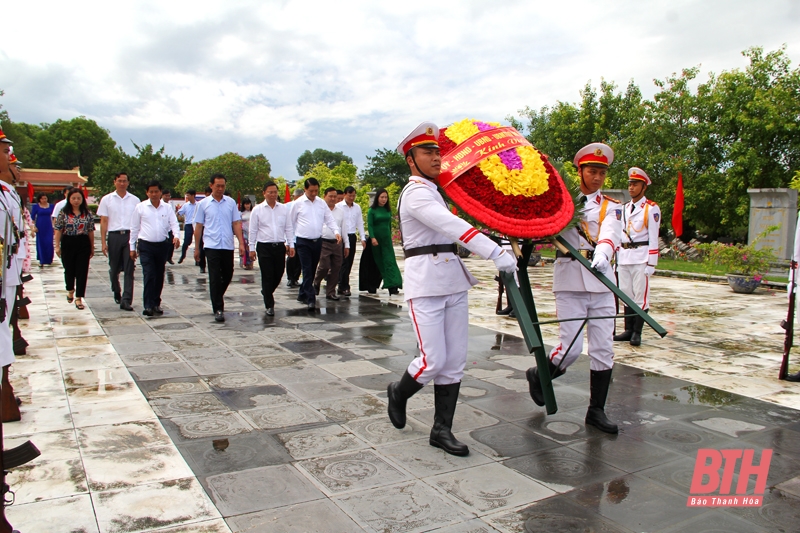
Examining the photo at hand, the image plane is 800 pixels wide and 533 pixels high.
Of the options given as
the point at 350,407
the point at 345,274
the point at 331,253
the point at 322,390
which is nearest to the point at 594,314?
the point at 350,407

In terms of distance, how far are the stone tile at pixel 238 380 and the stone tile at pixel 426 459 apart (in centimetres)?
171

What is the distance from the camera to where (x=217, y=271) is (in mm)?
7945

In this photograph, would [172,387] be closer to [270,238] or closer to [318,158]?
[270,238]

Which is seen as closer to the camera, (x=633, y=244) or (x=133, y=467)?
(x=133, y=467)

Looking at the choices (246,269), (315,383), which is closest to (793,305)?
(315,383)

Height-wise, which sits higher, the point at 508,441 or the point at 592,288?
the point at 592,288

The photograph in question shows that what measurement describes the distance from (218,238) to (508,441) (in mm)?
5228

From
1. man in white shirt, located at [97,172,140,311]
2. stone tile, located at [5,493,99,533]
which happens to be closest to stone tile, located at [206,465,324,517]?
stone tile, located at [5,493,99,533]

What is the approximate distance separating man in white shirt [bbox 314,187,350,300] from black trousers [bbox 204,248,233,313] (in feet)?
4.97

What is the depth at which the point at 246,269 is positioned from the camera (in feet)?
47.0

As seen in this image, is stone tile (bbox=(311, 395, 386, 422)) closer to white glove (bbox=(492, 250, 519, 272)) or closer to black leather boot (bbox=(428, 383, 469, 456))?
black leather boot (bbox=(428, 383, 469, 456))

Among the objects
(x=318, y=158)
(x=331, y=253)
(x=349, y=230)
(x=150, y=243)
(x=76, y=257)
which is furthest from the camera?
(x=318, y=158)

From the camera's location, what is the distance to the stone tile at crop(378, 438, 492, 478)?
340 cm

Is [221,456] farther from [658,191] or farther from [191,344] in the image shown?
[658,191]
